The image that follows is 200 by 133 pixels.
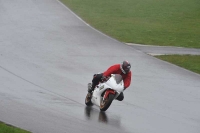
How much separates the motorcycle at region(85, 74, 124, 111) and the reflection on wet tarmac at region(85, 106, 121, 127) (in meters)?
0.19

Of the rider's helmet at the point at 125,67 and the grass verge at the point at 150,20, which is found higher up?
the rider's helmet at the point at 125,67

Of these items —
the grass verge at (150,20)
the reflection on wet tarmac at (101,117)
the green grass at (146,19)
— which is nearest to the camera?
the reflection on wet tarmac at (101,117)

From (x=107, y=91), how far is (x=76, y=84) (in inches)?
133

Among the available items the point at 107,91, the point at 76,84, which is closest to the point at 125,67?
the point at 107,91

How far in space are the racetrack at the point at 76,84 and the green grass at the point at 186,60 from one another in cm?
60

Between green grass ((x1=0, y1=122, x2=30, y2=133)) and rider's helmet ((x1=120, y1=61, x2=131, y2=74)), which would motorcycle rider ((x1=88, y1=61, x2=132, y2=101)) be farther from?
green grass ((x1=0, y1=122, x2=30, y2=133))

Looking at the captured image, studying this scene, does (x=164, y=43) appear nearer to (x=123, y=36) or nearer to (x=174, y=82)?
(x=123, y=36)

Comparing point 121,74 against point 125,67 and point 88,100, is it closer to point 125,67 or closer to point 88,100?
point 125,67

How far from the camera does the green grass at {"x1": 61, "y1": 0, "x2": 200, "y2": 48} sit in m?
29.9

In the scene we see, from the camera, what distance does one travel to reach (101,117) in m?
14.8

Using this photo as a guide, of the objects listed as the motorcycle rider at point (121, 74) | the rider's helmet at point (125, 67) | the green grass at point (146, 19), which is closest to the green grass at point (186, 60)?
the green grass at point (146, 19)

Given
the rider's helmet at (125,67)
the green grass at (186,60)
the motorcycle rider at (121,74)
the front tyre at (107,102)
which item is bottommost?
the green grass at (186,60)

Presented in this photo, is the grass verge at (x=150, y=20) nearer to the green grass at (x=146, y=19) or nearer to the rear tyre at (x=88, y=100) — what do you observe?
the green grass at (x=146, y=19)

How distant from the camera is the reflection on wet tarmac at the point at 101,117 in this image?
14344 millimetres
